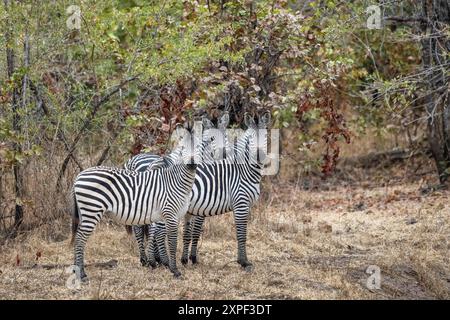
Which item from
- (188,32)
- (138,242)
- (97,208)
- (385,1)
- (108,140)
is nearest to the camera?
(97,208)

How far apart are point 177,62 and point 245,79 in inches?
46.9

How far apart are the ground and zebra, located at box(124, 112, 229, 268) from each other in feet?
0.77

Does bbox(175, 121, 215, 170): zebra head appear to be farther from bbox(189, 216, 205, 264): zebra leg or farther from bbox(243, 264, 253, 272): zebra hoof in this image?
bbox(243, 264, 253, 272): zebra hoof

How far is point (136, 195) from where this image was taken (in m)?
9.48

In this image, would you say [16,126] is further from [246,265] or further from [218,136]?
[246,265]

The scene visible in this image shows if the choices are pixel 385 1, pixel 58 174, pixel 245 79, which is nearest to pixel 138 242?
pixel 58 174

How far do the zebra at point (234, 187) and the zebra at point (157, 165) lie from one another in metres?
→ 0.25

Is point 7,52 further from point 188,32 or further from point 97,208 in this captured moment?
point 97,208

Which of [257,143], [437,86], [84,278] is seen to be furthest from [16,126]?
[437,86]

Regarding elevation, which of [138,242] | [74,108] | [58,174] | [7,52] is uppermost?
[7,52]

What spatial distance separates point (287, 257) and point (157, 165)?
7.58ft

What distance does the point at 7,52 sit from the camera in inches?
446

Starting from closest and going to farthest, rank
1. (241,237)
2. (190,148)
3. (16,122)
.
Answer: (190,148) → (241,237) → (16,122)

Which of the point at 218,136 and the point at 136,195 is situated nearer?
the point at 136,195
